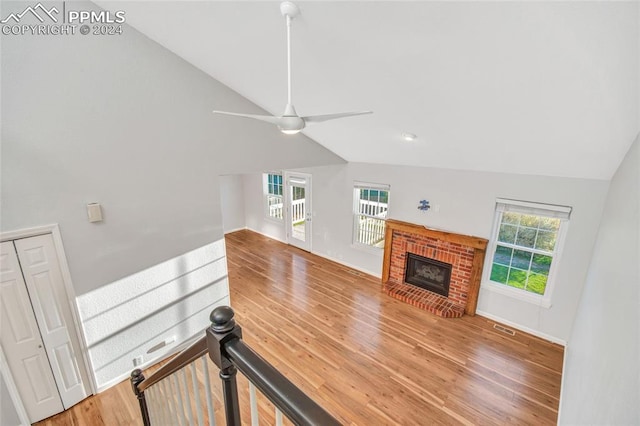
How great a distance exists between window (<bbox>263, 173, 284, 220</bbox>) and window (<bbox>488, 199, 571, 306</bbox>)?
17.3 feet

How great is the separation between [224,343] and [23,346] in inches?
126

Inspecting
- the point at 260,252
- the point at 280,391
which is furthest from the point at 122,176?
the point at 260,252

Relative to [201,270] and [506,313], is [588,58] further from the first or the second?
[201,270]

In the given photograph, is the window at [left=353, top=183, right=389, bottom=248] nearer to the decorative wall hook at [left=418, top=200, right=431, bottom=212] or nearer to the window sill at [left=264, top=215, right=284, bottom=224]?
the decorative wall hook at [left=418, top=200, right=431, bottom=212]

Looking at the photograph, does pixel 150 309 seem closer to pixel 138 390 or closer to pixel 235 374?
pixel 138 390

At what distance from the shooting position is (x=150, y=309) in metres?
3.39

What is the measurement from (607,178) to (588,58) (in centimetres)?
245

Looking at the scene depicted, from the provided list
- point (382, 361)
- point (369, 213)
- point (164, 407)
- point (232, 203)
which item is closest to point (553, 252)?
point (382, 361)

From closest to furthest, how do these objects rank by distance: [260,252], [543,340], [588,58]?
[588,58] → [543,340] → [260,252]

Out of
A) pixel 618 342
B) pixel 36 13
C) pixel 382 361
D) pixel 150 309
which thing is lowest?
pixel 382 361

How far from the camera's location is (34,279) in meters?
2.61

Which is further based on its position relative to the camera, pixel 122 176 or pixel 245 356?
pixel 122 176

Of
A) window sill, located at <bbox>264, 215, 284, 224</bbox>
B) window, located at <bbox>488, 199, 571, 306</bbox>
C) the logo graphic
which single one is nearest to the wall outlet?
the logo graphic

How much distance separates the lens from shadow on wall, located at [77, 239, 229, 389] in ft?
9.93
